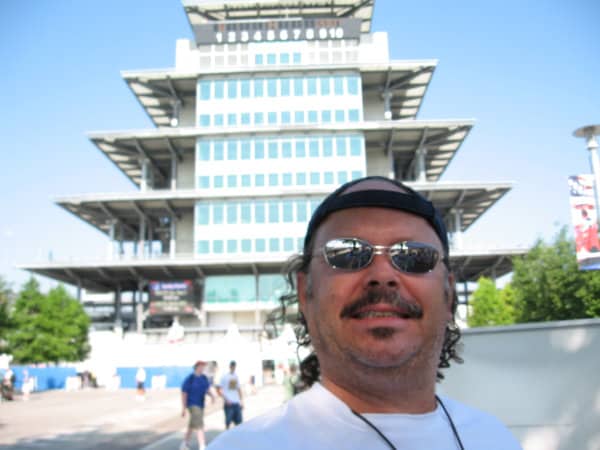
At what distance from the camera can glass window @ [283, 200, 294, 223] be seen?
45781 millimetres

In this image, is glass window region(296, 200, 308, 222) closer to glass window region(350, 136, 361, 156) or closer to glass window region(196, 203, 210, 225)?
glass window region(350, 136, 361, 156)

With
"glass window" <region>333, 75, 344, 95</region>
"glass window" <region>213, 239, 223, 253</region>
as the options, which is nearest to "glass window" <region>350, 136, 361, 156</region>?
"glass window" <region>333, 75, 344, 95</region>

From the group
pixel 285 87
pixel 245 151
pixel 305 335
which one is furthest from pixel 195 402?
pixel 285 87

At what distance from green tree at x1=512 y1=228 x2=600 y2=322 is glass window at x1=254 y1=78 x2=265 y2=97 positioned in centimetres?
3026

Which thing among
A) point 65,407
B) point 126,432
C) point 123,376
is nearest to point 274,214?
point 123,376

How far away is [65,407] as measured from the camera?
21078 mm

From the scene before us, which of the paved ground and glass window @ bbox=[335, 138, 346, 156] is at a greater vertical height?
glass window @ bbox=[335, 138, 346, 156]

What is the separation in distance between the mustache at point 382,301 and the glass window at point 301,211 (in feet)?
144

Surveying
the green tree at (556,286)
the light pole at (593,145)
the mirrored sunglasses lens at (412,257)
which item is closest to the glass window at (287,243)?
the green tree at (556,286)

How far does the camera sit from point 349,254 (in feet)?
5.11

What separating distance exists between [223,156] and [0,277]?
21.2 metres

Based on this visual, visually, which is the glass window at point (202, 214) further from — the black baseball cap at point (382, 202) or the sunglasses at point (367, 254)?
the sunglasses at point (367, 254)

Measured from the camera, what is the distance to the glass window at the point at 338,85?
162 ft

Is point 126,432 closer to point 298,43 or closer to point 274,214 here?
point 274,214
